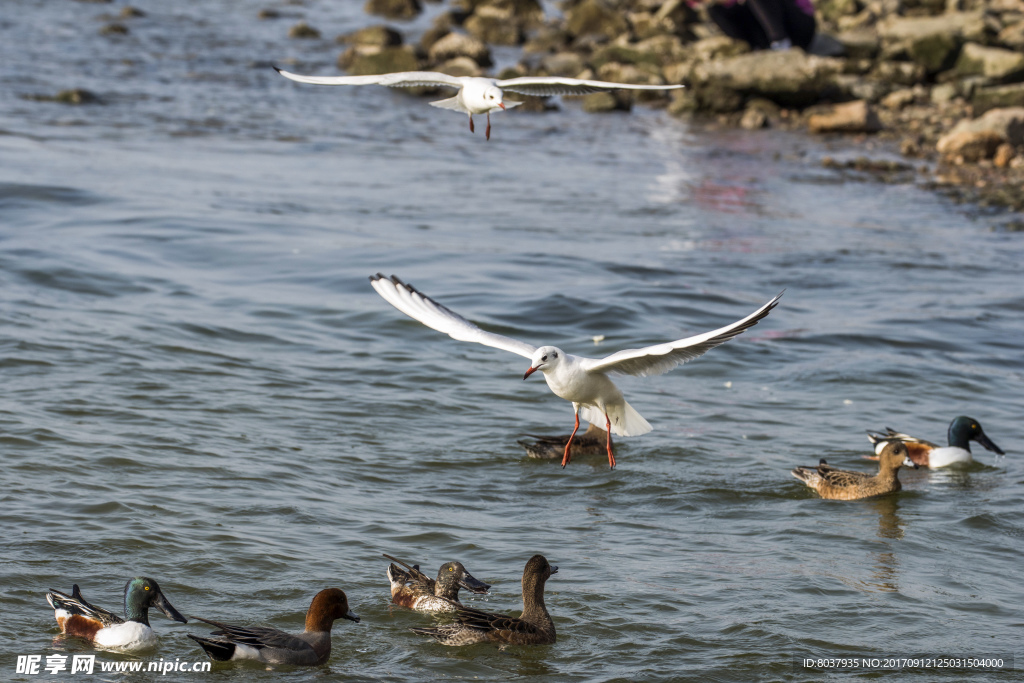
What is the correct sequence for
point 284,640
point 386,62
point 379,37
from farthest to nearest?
point 379,37 → point 386,62 → point 284,640

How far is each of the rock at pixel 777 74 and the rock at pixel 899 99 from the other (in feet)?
5.12

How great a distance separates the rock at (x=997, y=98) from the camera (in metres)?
26.6

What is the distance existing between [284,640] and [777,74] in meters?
26.4

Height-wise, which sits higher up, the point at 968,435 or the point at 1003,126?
the point at 1003,126

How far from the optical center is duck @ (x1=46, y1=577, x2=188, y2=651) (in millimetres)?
7004

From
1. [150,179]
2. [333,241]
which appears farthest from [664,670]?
[150,179]

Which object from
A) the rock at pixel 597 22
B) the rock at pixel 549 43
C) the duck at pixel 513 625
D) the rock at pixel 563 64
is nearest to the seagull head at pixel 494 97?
the duck at pixel 513 625

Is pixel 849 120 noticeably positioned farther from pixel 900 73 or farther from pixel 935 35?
pixel 935 35

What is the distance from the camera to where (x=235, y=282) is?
53.8 feet

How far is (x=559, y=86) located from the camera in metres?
8.94

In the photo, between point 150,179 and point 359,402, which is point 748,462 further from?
point 150,179

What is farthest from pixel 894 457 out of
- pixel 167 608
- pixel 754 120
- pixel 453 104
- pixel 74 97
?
pixel 74 97

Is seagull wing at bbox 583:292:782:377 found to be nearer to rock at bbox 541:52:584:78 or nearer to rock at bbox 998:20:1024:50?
rock at bbox 541:52:584:78

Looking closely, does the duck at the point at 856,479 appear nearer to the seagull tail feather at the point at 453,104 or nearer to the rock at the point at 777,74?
the seagull tail feather at the point at 453,104
